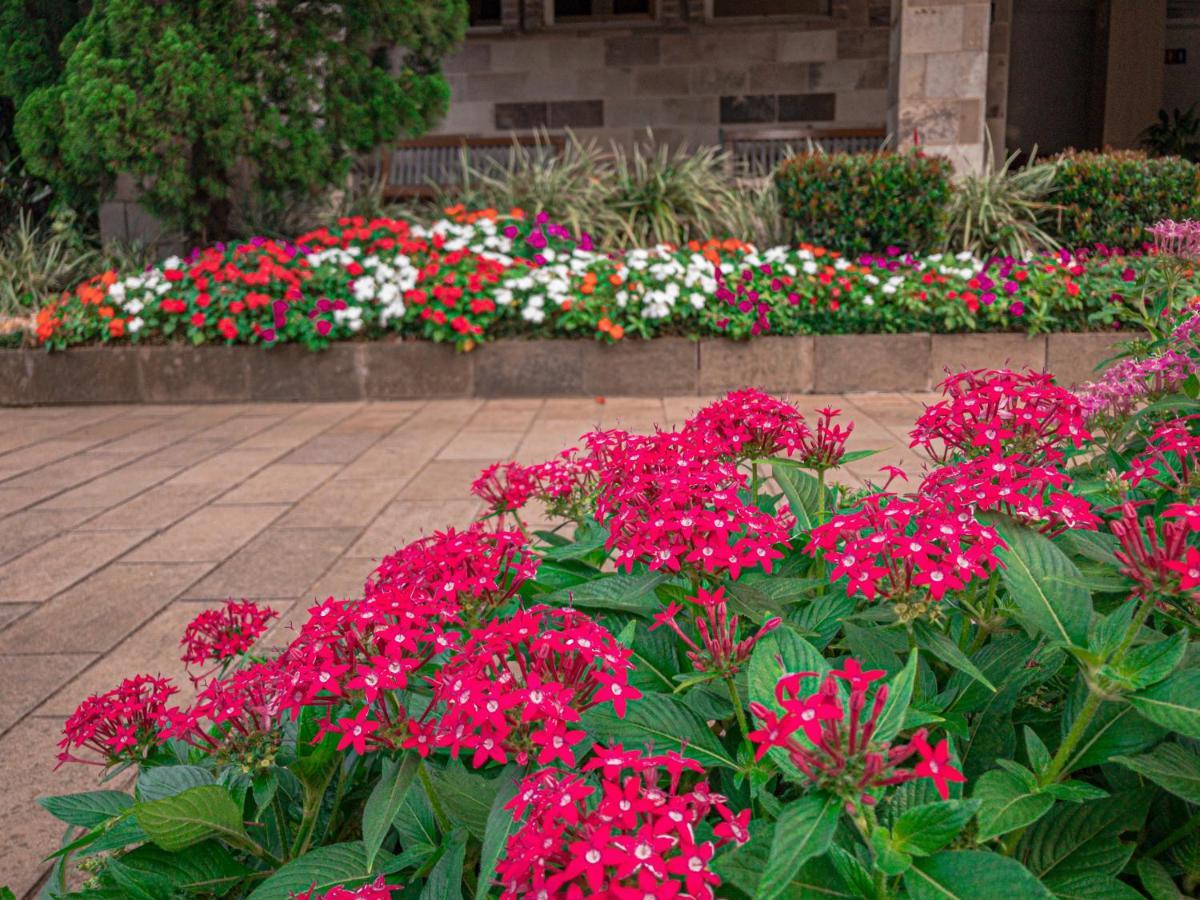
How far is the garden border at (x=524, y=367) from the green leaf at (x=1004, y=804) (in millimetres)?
4410

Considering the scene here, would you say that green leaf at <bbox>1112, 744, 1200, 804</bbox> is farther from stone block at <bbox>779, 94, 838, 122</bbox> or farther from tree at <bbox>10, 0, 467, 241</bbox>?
stone block at <bbox>779, 94, 838, 122</bbox>

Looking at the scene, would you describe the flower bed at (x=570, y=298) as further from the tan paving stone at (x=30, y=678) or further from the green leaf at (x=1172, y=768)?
the green leaf at (x=1172, y=768)

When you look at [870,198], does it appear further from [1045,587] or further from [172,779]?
[172,779]

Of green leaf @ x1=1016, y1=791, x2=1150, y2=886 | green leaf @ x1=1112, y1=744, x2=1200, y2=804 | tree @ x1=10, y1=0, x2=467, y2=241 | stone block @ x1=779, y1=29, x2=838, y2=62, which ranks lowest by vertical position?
green leaf @ x1=1016, y1=791, x2=1150, y2=886

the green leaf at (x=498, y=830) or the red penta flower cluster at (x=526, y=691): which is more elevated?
the red penta flower cluster at (x=526, y=691)

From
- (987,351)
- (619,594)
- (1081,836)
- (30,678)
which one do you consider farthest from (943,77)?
(1081,836)

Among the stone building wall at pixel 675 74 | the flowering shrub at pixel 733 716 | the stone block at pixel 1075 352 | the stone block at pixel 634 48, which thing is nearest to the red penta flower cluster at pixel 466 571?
the flowering shrub at pixel 733 716

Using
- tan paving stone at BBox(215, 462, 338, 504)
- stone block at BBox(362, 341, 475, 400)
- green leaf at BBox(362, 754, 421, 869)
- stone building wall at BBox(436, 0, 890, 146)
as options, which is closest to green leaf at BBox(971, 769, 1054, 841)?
green leaf at BBox(362, 754, 421, 869)

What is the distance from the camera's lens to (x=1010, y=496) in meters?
1.01

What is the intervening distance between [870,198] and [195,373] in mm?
3917

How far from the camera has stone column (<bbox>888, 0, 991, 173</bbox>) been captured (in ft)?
20.7

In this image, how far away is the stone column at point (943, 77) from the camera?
20.7ft

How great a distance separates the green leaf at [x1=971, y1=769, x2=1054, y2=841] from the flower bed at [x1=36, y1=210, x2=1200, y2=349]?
4.45 metres

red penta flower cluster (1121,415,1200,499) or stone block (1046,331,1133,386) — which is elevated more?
red penta flower cluster (1121,415,1200,499)
